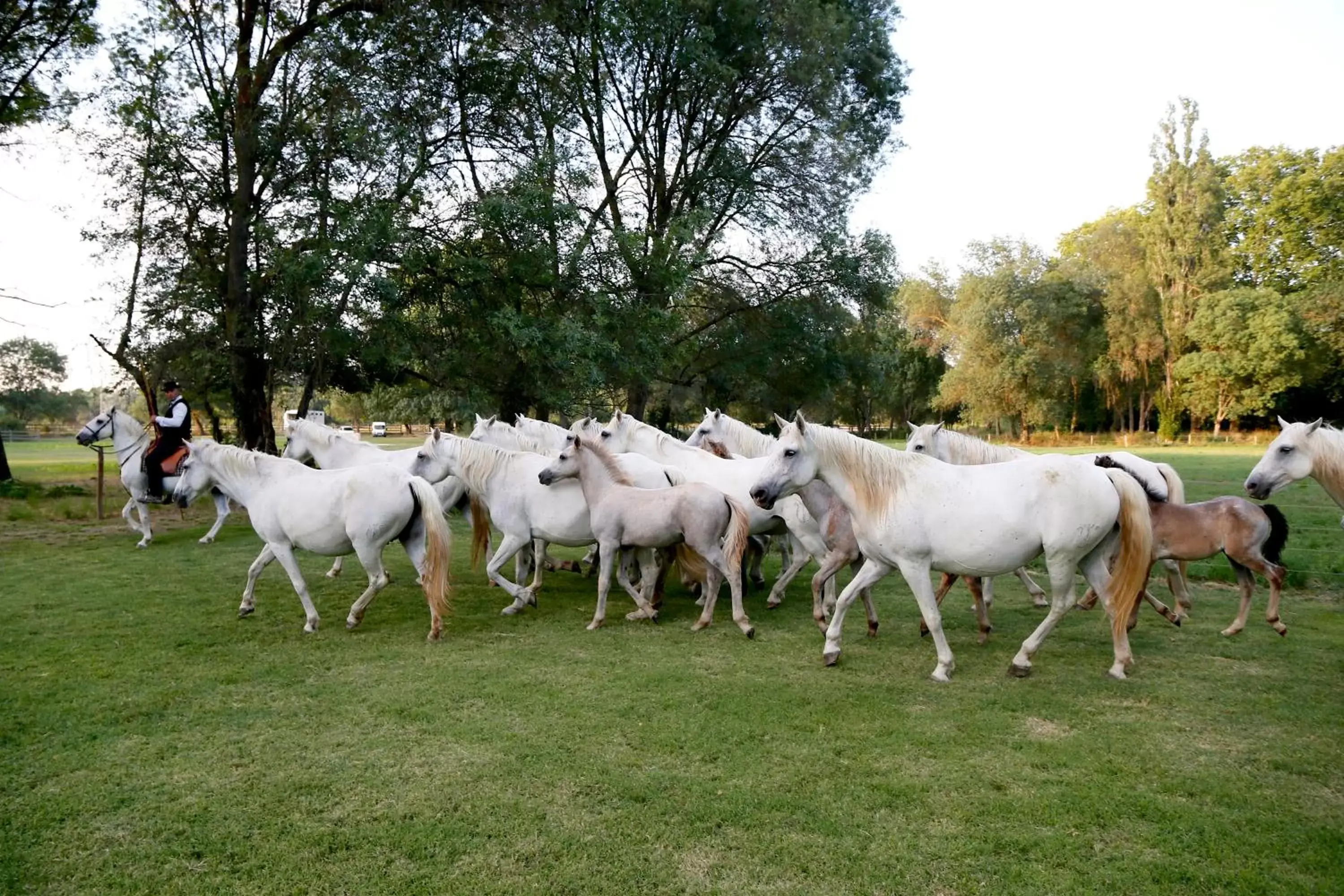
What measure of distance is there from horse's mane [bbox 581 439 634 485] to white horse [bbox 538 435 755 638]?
8 cm

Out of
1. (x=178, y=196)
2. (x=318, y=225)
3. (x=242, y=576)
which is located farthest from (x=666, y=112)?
(x=242, y=576)

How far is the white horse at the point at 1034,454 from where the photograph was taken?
6769 millimetres

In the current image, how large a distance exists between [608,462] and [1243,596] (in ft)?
18.2

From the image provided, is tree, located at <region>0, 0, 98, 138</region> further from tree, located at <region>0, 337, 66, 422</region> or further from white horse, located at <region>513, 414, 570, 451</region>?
tree, located at <region>0, 337, 66, 422</region>

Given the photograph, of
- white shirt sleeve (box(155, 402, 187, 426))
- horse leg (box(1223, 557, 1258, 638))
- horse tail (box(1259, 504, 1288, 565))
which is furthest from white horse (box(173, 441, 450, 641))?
horse tail (box(1259, 504, 1288, 565))

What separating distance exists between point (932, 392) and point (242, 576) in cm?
4797

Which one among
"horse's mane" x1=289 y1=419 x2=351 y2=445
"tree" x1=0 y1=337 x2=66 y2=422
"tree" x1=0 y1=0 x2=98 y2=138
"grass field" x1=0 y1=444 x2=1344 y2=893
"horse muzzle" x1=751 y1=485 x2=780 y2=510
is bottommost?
"grass field" x1=0 y1=444 x2=1344 y2=893

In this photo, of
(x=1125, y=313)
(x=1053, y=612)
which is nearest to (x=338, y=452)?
(x=1053, y=612)

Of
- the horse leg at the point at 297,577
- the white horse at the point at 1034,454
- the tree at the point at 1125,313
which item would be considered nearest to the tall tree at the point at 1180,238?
the tree at the point at 1125,313

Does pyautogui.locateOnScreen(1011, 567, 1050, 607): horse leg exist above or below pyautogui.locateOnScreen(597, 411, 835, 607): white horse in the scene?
below

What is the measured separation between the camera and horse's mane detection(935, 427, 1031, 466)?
23.0 feet

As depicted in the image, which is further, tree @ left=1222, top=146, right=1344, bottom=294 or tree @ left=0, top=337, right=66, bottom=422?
tree @ left=0, top=337, right=66, bottom=422

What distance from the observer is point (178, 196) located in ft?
47.6

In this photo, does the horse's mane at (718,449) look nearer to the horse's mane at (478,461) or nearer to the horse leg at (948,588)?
the horse's mane at (478,461)
